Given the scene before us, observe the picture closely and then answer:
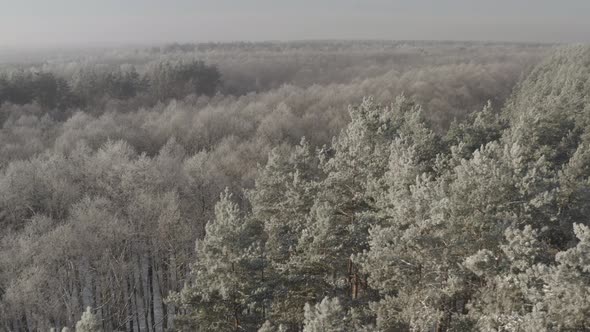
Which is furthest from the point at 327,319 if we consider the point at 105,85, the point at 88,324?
the point at 105,85

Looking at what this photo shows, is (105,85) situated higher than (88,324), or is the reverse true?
(105,85)

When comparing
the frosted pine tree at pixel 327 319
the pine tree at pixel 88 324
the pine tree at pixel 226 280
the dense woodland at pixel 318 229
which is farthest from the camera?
the pine tree at pixel 226 280

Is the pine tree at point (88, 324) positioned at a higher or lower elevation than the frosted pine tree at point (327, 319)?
lower

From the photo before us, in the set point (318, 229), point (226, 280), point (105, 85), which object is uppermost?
point (105, 85)

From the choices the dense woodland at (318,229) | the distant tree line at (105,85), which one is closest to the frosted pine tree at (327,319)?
the dense woodland at (318,229)

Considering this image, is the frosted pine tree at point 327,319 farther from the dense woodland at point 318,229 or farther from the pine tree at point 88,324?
the pine tree at point 88,324

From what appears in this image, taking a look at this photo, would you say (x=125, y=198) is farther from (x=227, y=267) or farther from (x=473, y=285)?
(x=473, y=285)

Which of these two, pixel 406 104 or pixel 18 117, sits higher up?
pixel 406 104

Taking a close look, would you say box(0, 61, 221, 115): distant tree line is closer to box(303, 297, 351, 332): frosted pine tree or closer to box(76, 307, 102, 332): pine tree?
box(76, 307, 102, 332): pine tree

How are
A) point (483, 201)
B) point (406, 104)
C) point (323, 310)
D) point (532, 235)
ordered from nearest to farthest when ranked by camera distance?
1. point (323, 310)
2. point (532, 235)
3. point (483, 201)
4. point (406, 104)

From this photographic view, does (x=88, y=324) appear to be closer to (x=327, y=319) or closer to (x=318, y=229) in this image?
(x=327, y=319)

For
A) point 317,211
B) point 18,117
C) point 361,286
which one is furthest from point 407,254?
point 18,117
